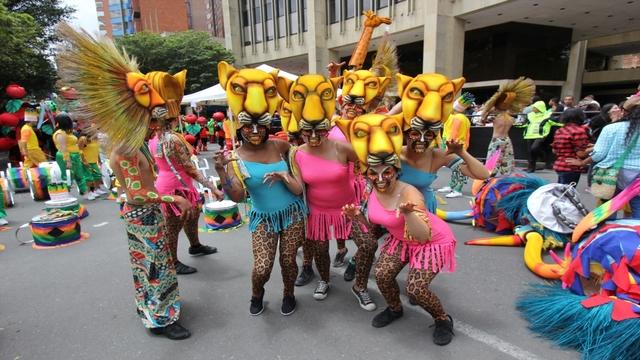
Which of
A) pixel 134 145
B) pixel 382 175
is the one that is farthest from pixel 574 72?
pixel 134 145

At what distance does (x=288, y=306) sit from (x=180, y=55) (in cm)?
2679

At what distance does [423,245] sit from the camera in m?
2.40

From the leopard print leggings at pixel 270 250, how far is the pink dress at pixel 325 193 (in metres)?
0.16

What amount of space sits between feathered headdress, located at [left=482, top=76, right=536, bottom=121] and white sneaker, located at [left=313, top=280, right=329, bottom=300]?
2.77m

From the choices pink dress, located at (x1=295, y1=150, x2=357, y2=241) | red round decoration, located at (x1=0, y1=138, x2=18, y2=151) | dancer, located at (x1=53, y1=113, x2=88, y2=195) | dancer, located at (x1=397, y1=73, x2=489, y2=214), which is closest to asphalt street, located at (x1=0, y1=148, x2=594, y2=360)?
pink dress, located at (x1=295, y1=150, x2=357, y2=241)

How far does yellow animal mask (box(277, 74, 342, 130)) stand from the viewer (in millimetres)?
2588

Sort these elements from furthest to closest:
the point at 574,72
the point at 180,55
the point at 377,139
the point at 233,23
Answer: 1. the point at 233,23
2. the point at 180,55
3. the point at 574,72
4. the point at 377,139

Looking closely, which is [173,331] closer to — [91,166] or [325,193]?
[325,193]

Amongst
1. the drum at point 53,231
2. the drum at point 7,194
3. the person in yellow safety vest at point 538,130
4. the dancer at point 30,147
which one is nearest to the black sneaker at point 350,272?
the drum at point 53,231

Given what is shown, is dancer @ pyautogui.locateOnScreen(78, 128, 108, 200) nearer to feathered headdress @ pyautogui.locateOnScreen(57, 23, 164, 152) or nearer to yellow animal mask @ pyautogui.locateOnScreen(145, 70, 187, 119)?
yellow animal mask @ pyautogui.locateOnScreen(145, 70, 187, 119)

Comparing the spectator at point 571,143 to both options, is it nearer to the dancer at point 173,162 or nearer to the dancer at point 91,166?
the dancer at point 173,162

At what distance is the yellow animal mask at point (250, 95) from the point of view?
2.43m

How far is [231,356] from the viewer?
2.48 meters

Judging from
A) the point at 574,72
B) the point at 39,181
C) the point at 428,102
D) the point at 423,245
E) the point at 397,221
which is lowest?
the point at 39,181
